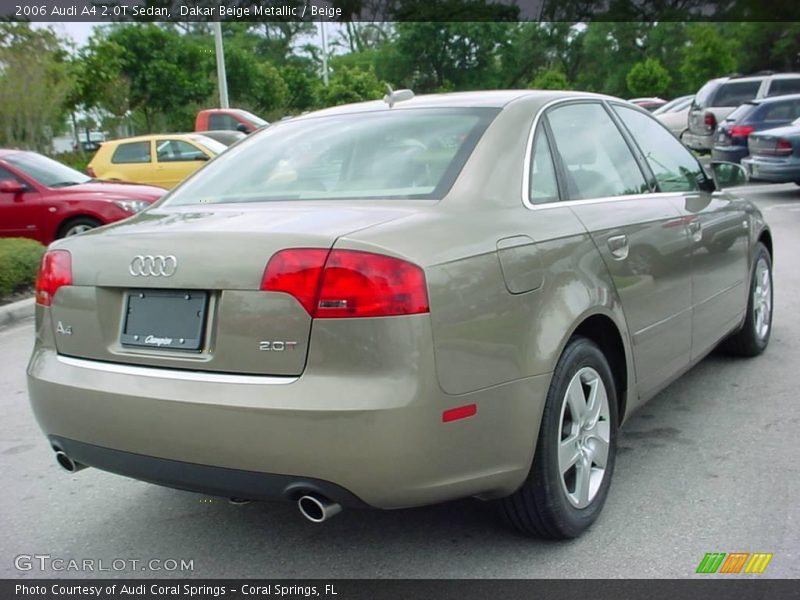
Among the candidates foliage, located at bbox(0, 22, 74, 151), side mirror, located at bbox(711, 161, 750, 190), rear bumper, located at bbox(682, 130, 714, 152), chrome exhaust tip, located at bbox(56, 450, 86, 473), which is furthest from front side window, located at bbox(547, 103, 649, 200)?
foliage, located at bbox(0, 22, 74, 151)

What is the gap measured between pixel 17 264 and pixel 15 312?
2.46 feet

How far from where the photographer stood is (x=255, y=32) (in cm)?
6481

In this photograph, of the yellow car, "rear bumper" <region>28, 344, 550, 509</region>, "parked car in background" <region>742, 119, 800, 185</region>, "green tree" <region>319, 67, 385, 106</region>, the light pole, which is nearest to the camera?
"rear bumper" <region>28, 344, 550, 509</region>

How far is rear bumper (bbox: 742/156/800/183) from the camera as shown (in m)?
13.9

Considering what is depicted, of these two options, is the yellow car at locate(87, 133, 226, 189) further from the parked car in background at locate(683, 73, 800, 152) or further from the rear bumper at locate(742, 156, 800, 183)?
the parked car in background at locate(683, 73, 800, 152)

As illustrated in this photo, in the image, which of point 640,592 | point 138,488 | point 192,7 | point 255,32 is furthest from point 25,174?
point 255,32

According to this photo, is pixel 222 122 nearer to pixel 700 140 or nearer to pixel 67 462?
pixel 700 140

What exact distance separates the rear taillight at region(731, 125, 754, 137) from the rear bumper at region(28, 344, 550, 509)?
15260 mm

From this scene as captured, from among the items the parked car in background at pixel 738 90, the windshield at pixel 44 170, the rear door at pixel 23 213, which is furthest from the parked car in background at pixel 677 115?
the rear door at pixel 23 213

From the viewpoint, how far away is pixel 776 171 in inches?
552

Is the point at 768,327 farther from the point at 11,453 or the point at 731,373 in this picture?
the point at 11,453

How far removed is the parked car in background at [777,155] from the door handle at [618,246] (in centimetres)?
1161

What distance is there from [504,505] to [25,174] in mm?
9262

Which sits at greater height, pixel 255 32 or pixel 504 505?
pixel 255 32
